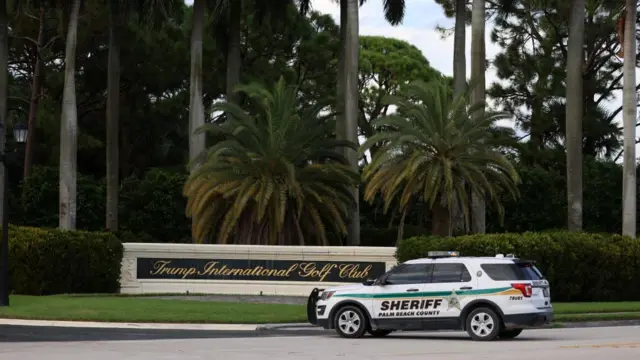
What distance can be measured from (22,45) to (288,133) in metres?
22.3

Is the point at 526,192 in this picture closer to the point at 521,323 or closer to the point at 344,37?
the point at 344,37

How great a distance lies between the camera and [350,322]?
21547 mm

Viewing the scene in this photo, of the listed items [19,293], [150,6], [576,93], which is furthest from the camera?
[150,6]

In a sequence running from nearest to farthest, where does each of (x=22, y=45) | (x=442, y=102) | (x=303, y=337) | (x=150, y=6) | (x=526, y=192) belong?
(x=303, y=337) < (x=442, y=102) < (x=150, y=6) < (x=526, y=192) < (x=22, y=45)

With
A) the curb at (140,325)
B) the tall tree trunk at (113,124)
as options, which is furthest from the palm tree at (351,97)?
the curb at (140,325)

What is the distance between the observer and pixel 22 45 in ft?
184

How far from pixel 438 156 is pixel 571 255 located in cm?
620

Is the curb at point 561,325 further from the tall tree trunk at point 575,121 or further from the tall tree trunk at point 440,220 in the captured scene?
the tall tree trunk at point 575,121

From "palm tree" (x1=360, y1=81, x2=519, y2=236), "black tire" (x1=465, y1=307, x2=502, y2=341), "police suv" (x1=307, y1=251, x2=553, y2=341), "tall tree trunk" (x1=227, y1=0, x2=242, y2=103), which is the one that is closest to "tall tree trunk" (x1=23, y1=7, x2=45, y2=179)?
"tall tree trunk" (x1=227, y1=0, x2=242, y2=103)

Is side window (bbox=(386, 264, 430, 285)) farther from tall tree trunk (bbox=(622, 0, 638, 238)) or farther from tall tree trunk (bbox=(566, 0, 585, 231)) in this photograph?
tall tree trunk (bbox=(566, 0, 585, 231))

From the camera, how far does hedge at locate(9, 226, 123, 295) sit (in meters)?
33.9

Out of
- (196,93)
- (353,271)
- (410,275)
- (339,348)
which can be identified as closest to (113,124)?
(196,93)

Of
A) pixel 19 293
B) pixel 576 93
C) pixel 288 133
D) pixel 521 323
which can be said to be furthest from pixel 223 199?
pixel 521 323

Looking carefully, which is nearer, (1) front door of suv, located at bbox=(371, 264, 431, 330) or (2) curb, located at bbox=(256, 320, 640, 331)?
(1) front door of suv, located at bbox=(371, 264, 431, 330)
